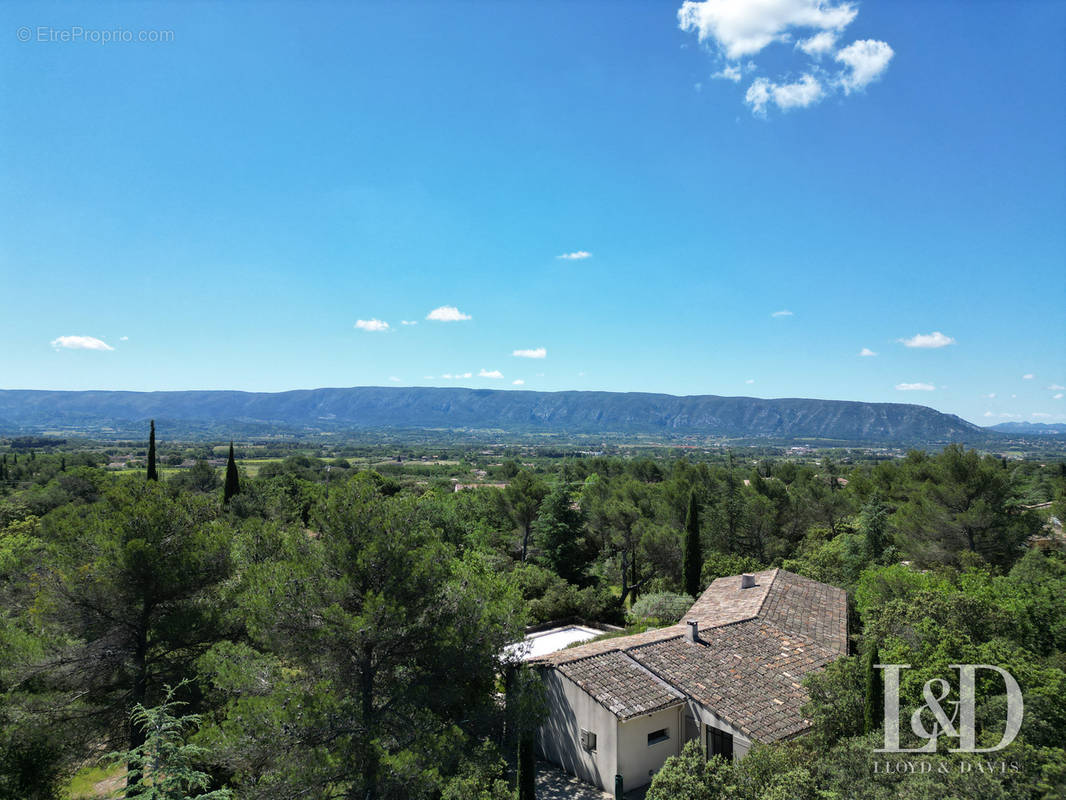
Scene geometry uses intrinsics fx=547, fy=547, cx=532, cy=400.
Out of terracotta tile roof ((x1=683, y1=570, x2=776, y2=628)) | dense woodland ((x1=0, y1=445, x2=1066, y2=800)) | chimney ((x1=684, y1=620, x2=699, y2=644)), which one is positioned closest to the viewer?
dense woodland ((x1=0, y1=445, x2=1066, y2=800))

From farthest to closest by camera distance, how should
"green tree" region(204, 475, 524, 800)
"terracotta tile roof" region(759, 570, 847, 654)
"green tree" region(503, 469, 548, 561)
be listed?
1. "green tree" region(503, 469, 548, 561)
2. "terracotta tile roof" region(759, 570, 847, 654)
3. "green tree" region(204, 475, 524, 800)

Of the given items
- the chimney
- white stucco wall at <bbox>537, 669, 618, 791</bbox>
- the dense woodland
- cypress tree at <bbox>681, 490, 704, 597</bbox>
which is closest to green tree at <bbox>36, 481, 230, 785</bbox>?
the dense woodland

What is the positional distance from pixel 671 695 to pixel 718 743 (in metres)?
1.77

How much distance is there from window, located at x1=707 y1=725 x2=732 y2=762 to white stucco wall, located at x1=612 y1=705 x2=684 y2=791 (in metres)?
0.74

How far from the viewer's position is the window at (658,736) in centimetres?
1408

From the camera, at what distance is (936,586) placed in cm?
1591

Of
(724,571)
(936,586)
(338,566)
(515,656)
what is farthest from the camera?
(724,571)

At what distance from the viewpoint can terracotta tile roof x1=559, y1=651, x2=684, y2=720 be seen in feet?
44.4

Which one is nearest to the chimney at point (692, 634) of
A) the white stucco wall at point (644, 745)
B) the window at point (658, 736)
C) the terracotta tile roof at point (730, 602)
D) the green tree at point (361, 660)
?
the terracotta tile roof at point (730, 602)

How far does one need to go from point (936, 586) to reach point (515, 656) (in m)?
12.4

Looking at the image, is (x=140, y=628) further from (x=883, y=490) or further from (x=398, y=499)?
(x=883, y=490)

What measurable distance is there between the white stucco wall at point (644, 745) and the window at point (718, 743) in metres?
0.74

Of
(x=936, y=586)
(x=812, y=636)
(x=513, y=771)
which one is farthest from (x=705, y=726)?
(x=936, y=586)

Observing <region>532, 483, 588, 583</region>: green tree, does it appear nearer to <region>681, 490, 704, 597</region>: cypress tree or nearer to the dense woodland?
<region>681, 490, 704, 597</region>: cypress tree
